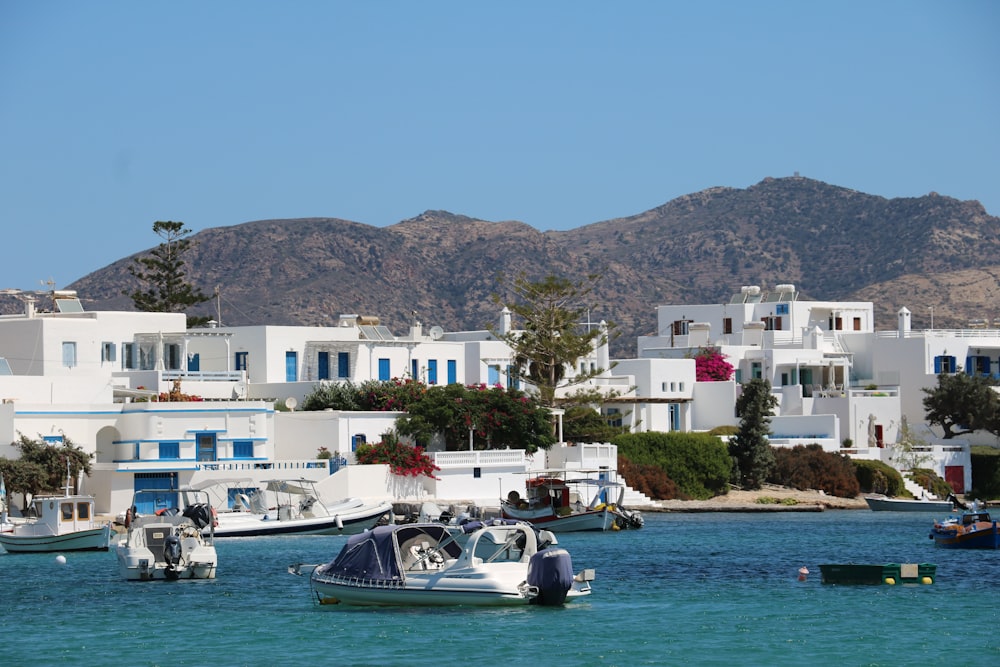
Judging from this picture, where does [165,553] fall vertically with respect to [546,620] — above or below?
above

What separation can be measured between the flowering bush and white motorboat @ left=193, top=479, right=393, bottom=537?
4.42m

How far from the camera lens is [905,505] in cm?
7675

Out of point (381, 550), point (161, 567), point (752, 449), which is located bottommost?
point (161, 567)

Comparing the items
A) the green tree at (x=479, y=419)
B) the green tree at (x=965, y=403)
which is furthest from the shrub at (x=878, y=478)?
the green tree at (x=479, y=419)

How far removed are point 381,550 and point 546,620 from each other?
4.06 meters

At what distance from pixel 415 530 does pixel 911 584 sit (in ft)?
40.2

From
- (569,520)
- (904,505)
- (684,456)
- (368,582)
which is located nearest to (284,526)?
(569,520)

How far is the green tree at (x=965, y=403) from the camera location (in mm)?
88688

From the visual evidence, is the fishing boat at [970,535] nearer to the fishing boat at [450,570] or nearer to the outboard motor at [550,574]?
the fishing boat at [450,570]

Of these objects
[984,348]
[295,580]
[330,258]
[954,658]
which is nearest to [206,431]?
[295,580]

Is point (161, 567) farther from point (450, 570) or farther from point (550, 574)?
point (550, 574)

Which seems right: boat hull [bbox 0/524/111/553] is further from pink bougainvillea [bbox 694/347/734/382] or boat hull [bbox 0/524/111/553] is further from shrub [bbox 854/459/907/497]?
pink bougainvillea [bbox 694/347/734/382]

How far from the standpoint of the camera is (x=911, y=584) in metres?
41.1

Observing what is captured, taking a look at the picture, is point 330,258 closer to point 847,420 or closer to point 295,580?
point 847,420
